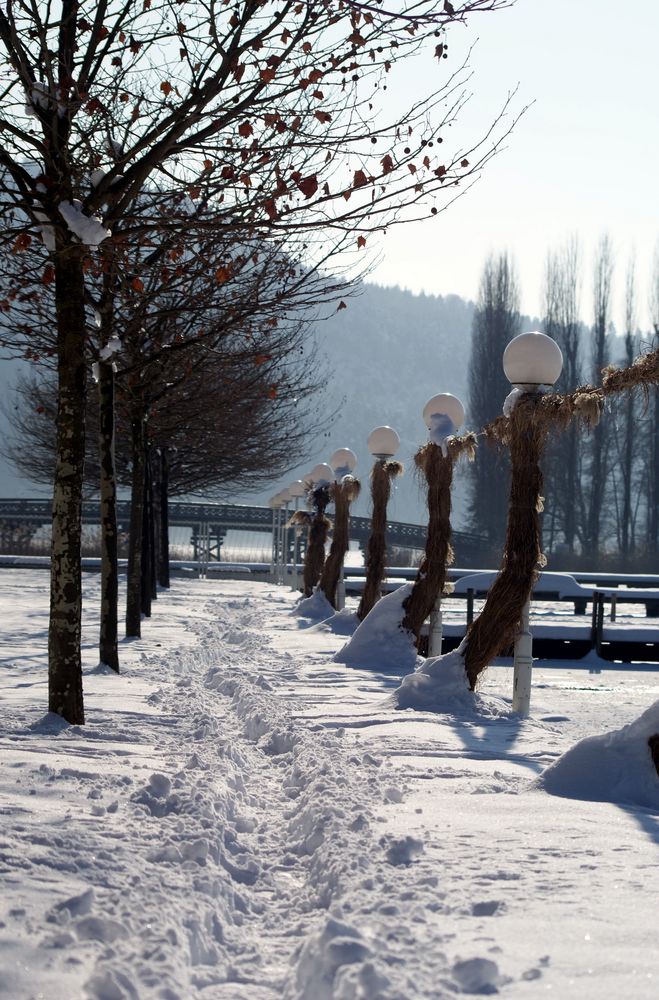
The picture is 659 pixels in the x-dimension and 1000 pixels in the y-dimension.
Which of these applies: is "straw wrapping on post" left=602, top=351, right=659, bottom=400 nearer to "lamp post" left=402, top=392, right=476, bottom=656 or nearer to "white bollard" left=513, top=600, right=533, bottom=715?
"white bollard" left=513, top=600, right=533, bottom=715

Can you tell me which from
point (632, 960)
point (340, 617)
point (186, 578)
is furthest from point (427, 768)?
point (186, 578)

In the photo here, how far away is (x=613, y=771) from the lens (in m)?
4.92

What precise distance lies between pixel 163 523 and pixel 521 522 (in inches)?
753

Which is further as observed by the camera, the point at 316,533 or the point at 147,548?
the point at 316,533

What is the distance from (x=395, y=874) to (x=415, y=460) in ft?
25.8

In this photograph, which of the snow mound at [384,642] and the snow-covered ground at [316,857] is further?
the snow mound at [384,642]

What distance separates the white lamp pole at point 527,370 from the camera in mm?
8211

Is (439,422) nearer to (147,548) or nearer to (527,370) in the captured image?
(527,370)

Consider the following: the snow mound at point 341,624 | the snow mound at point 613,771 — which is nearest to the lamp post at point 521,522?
the snow mound at point 613,771

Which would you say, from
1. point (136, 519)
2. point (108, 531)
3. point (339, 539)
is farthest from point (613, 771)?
point (339, 539)

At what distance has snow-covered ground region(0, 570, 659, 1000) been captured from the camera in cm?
273

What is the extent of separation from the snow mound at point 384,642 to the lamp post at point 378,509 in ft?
8.61

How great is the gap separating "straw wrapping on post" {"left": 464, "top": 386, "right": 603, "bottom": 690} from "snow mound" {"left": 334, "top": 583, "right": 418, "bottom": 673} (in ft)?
8.82

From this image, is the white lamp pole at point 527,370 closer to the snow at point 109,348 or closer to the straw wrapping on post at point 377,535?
the snow at point 109,348
